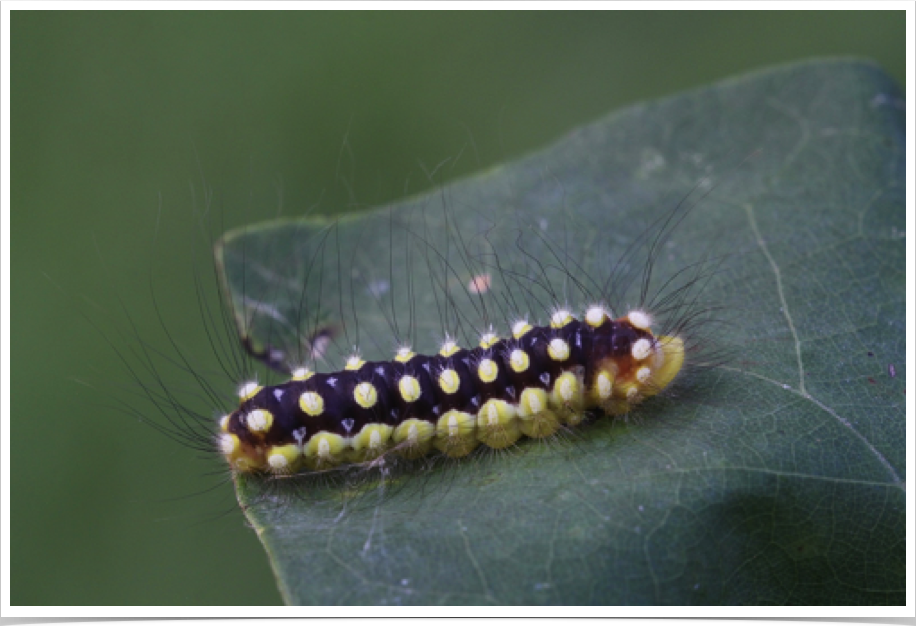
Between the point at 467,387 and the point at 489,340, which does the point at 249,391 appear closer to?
the point at 467,387

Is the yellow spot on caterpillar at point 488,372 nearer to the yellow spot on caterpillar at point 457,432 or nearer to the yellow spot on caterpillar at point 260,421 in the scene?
the yellow spot on caterpillar at point 457,432

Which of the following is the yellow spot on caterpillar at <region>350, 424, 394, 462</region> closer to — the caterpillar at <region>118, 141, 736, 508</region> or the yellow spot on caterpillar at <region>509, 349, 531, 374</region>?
the caterpillar at <region>118, 141, 736, 508</region>

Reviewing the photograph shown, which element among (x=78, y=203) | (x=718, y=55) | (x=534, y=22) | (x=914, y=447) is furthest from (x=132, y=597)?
(x=718, y=55)

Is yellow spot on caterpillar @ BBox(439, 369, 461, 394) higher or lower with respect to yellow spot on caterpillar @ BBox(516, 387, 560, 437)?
higher

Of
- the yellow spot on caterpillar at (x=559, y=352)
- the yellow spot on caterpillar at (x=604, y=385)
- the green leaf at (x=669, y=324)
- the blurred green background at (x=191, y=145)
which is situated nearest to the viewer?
the green leaf at (x=669, y=324)

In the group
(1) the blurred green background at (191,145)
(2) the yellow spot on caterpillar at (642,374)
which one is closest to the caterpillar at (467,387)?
(2) the yellow spot on caterpillar at (642,374)

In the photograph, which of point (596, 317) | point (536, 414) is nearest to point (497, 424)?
point (536, 414)

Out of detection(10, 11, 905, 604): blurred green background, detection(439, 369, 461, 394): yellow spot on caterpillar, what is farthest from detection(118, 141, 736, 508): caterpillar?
detection(10, 11, 905, 604): blurred green background
